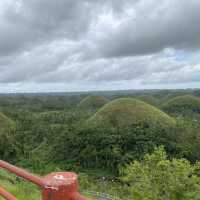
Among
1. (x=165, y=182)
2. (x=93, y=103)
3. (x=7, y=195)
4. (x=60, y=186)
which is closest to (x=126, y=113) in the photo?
(x=165, y=182)

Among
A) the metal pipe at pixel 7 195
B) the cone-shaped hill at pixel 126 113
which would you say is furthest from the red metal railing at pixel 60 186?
the cone-shaped hill at pixel 126 113

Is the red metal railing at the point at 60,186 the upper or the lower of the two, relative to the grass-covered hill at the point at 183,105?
upper

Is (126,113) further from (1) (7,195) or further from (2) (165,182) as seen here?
(1) (7,195)

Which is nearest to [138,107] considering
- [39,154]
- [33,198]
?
[39,154]

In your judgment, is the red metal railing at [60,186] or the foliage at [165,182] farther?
the foliage at [165,182]

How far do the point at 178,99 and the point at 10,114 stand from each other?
116ft

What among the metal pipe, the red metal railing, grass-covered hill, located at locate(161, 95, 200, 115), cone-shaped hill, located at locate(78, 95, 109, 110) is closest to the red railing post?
the red metal railing

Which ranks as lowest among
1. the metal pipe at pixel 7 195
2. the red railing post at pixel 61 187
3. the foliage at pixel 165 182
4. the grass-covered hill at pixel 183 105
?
the grass-covered hill at pixel 183 105

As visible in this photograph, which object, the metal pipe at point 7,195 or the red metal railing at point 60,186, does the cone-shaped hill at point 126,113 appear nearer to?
the metal pipe at point 7,195

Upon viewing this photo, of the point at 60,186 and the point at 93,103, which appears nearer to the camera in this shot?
the point at 60,186

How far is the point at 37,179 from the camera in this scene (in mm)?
1536

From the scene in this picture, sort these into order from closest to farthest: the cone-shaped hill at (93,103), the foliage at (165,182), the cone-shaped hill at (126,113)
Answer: the foliage at (165,182) → the cone-shaped hill at (126,113) → the cone-shaped hill at (93,103)

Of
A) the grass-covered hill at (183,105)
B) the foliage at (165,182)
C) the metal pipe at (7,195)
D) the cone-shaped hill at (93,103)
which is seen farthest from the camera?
the cone-shaped hill at (93,103)

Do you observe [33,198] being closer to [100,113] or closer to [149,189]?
[149,189]
